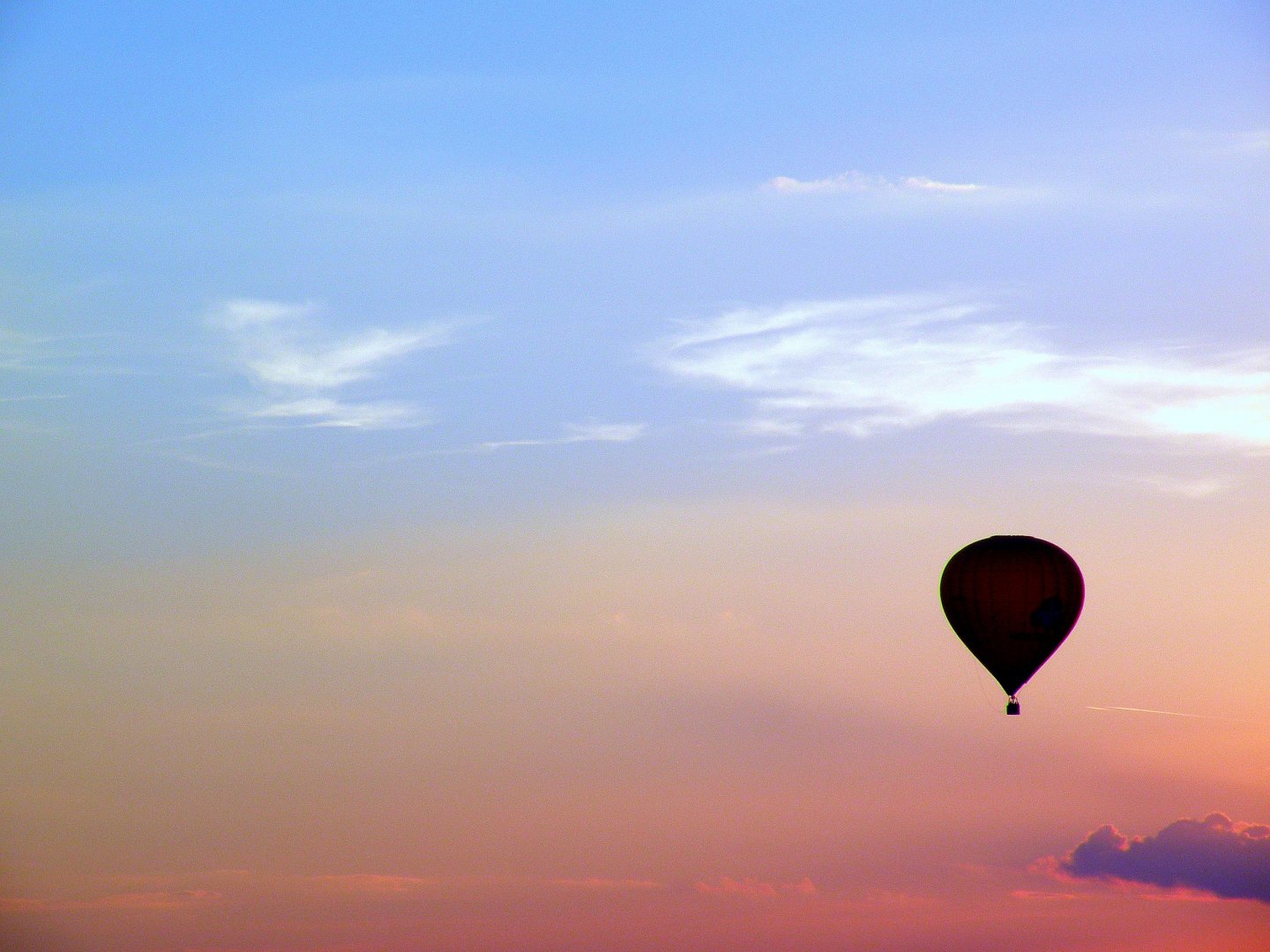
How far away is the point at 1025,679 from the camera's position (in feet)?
424

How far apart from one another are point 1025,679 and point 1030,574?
5.27 meters

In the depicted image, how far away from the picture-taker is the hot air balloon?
128625 millimetres

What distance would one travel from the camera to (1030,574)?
128875 millimetres

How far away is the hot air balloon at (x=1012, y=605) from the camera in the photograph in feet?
422

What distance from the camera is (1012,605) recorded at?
12875cm

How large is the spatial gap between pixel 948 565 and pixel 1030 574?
443cm

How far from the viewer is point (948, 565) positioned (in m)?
131

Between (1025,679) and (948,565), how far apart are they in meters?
6.93
